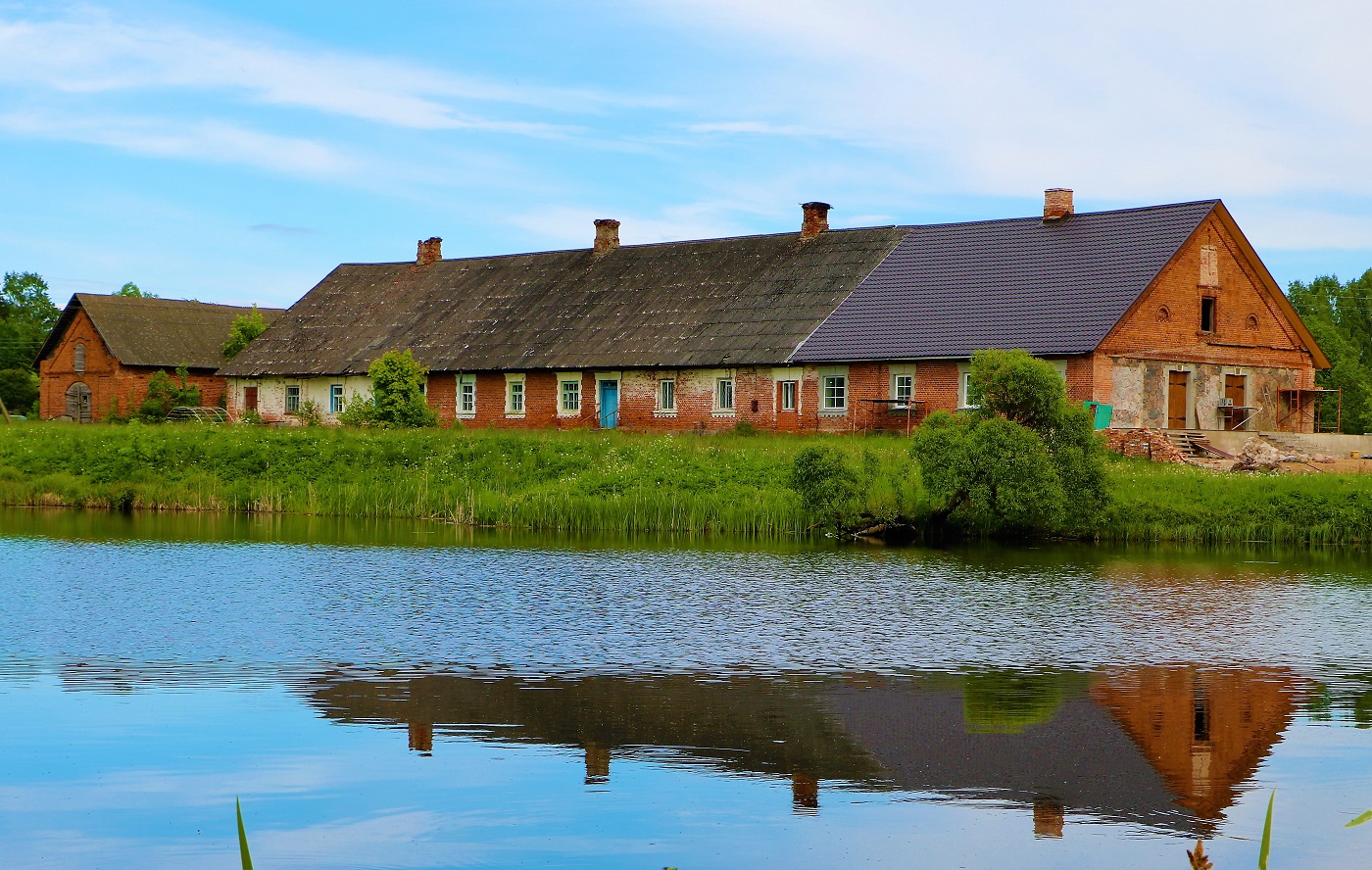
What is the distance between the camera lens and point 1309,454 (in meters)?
34.6

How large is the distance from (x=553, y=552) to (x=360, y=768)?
1378 cm

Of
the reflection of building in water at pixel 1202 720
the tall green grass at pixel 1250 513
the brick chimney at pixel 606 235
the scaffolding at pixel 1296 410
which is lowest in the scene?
the reflection of building in water at pixel 1202 720

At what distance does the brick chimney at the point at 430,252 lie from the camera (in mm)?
51906

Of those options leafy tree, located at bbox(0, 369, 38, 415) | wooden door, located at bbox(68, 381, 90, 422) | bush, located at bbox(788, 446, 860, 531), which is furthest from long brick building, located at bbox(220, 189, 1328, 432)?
leafy tree, located at bbox(0, 369, 38, 415)

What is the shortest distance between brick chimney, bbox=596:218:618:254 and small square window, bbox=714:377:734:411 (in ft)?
34.0

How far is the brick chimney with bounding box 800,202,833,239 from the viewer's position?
4434 cm

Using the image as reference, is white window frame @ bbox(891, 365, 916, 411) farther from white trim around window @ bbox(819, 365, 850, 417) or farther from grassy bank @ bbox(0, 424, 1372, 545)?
grassy bank @ bbox(0, 424, 1372, 545)

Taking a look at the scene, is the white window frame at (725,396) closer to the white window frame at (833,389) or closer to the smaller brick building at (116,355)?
the white window frame at (833,389)

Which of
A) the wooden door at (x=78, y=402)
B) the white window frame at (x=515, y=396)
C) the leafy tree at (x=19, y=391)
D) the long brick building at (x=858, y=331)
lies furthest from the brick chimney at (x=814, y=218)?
the leafy tree at (x=19, y=391)

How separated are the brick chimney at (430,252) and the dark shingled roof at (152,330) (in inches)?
391

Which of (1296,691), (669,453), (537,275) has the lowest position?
(1296,691)

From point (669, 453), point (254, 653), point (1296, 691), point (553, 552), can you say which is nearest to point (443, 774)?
point (254, 653)

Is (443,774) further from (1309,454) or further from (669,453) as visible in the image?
(1309,454)

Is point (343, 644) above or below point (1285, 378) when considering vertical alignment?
below
